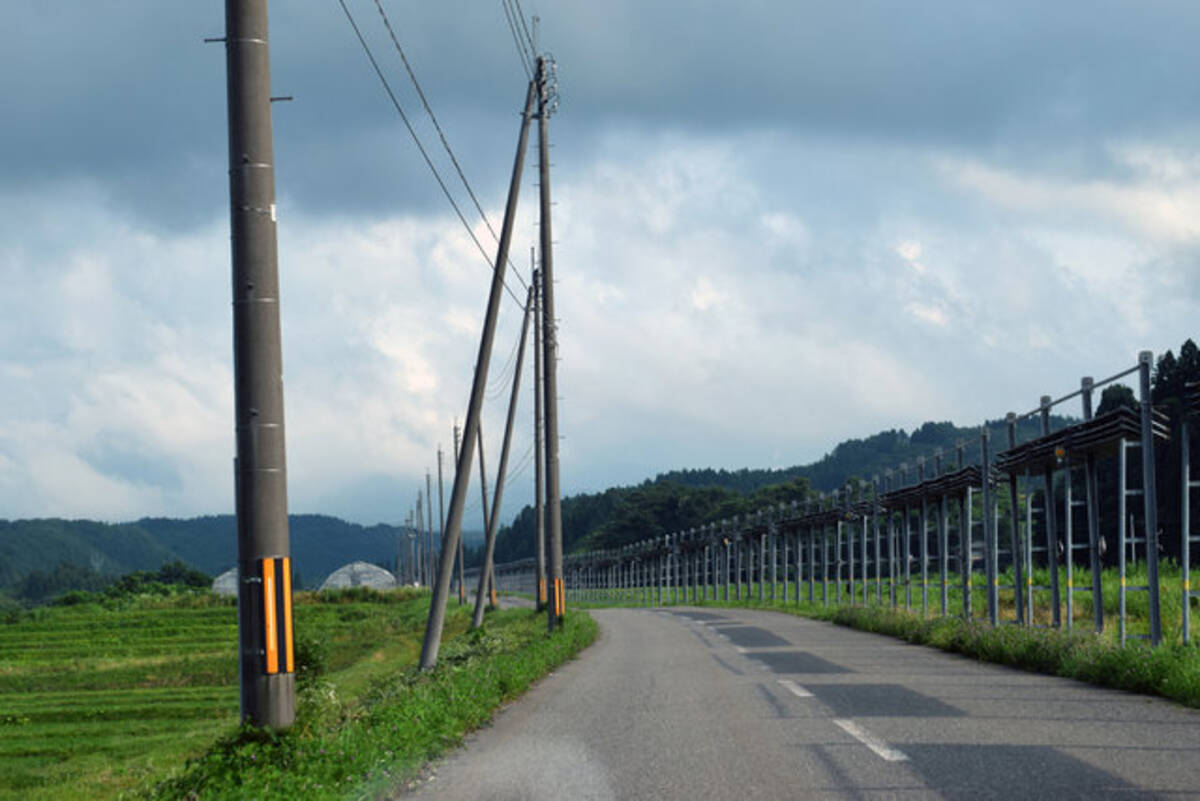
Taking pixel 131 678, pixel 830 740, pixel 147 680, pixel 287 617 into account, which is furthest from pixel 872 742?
pixel 131 678

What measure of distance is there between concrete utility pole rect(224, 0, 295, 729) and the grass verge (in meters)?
0.33

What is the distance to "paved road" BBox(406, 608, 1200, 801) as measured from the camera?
742cm

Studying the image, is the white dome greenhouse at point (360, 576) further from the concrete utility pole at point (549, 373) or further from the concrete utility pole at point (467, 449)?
the concrete utility pole at point (467, 449)

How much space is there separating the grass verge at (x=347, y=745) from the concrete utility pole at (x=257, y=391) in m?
0.33

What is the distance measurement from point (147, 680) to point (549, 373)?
76.2ft

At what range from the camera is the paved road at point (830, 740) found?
7418mm

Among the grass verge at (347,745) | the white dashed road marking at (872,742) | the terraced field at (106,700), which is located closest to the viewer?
the grass verge at (347,745)

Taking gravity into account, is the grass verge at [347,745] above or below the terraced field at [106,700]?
above

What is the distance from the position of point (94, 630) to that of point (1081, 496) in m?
54.7

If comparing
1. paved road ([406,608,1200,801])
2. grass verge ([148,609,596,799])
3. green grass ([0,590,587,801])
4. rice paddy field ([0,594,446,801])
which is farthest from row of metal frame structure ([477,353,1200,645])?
rice paddy field ([0,594,446,801])

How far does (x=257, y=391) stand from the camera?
7.96m

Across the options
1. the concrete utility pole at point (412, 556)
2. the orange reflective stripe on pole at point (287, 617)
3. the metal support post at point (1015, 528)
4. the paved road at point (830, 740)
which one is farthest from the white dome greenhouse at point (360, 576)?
the orange reflective stripe on pole at point (287, 617)

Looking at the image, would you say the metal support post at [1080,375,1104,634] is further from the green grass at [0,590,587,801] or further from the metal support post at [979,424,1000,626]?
the green grass at [0,590,587,801]

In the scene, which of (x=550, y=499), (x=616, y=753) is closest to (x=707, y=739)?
(x=616, y=753)
